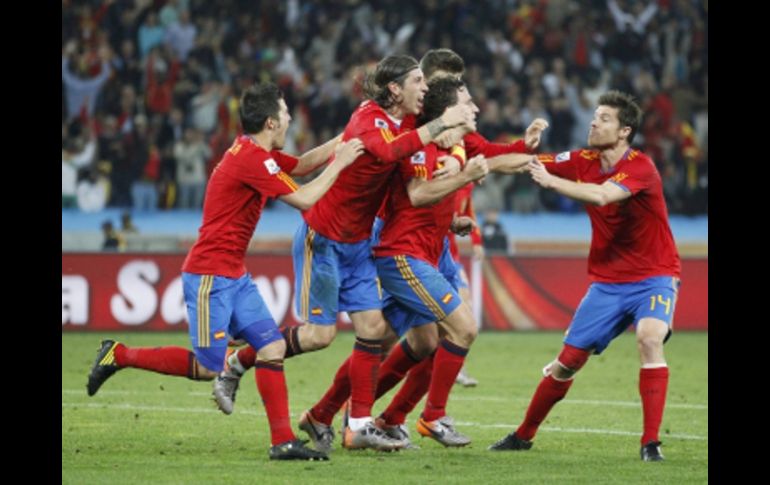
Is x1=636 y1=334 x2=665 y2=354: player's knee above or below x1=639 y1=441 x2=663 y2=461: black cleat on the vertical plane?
above

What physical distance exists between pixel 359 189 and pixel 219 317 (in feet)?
3.89

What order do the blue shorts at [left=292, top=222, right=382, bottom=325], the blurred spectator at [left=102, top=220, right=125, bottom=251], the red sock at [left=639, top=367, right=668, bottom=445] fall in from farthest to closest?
the blurred spectator at [left=102, top=220, right=125, bottom=251] < the blue shorts at [left=292, top=222, right=382, bottom=325] < the red sock at [left=639, top=367, right=668, bottom=445]

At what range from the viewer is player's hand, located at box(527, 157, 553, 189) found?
27.5ft

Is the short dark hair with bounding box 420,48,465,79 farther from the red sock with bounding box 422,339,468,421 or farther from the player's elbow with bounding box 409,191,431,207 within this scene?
the red sock with bounding box 422,339,468,421

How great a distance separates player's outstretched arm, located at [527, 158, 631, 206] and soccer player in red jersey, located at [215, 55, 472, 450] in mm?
860

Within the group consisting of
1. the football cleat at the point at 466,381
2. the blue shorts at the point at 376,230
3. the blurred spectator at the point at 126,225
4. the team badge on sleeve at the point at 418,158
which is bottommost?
the football cleat at the point at 466,381

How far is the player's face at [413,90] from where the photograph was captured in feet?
28.8

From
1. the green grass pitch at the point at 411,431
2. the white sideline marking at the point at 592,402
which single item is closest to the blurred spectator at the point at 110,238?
the green grass pitch at the point at 411,431

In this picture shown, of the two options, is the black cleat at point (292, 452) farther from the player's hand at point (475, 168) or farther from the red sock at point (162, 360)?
the player's hand at point (475, 168)

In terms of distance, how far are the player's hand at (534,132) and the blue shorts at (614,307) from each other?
101 centimetres

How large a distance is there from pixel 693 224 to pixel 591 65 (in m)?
3.86

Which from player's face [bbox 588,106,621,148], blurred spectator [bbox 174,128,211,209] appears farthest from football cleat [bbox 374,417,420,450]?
blurred spectator [bbox 174,128,211,209]

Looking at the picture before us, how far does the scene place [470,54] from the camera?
80.9 feet
